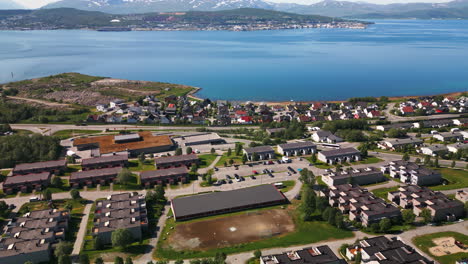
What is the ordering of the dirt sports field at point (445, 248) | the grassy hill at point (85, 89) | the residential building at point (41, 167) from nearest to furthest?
the dirt sports field at point (445, 248) → the residential building at point (41, 167) → the grassy hill at point (85, 89)

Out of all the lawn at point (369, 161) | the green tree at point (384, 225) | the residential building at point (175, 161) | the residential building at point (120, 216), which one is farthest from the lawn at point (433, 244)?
the residential building at point (175, 161)

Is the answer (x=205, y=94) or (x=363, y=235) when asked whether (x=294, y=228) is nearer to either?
(x=363, y=235)

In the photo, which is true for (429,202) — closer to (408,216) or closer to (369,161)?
(408,216)

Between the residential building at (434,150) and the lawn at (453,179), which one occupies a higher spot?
the residential building at (434,150)

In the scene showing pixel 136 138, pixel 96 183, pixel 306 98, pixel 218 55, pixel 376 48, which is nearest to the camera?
pixel 96 183

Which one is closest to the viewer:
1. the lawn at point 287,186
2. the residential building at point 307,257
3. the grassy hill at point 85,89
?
the residential building at point 307,257

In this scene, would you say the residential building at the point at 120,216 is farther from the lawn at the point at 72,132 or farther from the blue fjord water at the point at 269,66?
the blue fjord water at the point at 269,66

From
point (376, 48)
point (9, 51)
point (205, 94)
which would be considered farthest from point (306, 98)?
point (9, 51)
